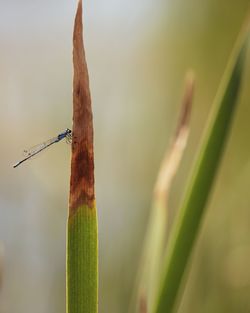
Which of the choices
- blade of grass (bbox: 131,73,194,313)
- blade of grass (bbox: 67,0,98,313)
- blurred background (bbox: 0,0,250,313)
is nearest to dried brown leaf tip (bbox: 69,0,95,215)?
blade of grass (bbox: 67,0,98,313)

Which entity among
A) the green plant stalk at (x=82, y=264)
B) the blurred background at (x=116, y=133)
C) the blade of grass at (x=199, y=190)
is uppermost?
the blurred background at (x=116, y=133)

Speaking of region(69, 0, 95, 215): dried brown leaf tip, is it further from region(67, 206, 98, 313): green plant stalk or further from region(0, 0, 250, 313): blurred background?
region(0, 0, 250, 313): blurred background

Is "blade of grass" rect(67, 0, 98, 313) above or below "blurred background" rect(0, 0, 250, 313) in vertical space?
below

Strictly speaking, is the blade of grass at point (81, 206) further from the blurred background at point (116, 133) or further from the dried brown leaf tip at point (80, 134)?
the blurred background at point (116, 133)

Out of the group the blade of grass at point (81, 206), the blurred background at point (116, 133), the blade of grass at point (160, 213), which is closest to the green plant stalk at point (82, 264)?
the blade of grass at point (81, 206)

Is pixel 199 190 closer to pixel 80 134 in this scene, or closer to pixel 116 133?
pixel 80 134

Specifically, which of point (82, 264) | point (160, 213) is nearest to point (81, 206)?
point (82, 264)
